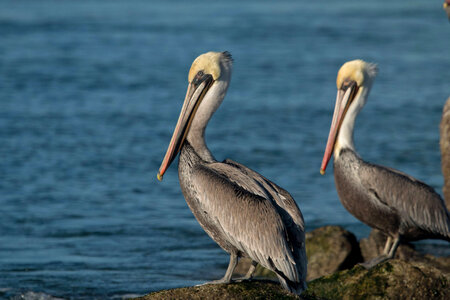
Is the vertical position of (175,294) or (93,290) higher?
(175,294)

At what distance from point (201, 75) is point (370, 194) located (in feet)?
8.57

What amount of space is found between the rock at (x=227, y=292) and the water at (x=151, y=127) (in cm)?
242

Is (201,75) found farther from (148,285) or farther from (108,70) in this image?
(108,70)

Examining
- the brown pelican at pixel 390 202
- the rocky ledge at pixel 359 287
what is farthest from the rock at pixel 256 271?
the rocky ledge at pixel 359 287

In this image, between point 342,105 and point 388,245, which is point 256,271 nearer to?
point 388,245

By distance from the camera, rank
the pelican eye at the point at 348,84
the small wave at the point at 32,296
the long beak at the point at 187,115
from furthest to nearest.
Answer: the pelican eye at the point at 348,84 → the small wave at the point at 32,296 → the long beak at the point at 187,115

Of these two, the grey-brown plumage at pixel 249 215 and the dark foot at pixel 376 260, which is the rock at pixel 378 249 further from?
the grey-brown plumage at pixel 249 215

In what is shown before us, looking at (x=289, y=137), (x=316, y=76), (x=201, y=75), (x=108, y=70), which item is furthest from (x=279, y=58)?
(x=201, y=75)

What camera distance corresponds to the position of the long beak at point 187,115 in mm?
6012

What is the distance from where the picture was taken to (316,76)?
20.4 meters

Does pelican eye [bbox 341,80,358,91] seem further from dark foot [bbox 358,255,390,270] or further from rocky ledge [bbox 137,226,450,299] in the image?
rocky ledge [bbox 137,226,450,299]

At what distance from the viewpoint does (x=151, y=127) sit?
15258mm

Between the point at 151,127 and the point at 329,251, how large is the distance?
7849mm

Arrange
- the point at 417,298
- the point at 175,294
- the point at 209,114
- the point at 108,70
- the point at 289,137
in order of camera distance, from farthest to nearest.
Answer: the point at 108,70
the point at 289,137
the point at 209,114
the point at 417,298
the point at 175,294
